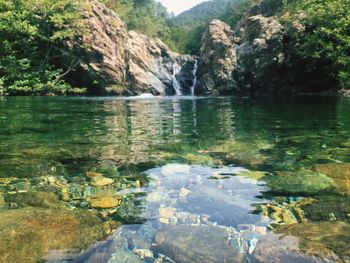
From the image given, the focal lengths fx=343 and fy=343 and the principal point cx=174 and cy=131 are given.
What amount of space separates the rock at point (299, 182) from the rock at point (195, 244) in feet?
4.71

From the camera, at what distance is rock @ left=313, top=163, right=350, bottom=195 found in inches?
159

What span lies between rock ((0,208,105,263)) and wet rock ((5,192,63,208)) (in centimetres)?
34

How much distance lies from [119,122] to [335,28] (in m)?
21.1

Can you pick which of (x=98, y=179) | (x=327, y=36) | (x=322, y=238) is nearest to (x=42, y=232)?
(x=98, y=179)

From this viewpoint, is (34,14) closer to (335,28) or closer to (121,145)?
(335,28)

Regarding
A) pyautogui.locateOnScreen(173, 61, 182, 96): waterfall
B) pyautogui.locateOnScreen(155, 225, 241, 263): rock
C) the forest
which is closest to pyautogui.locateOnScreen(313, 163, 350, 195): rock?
pyautogui.locateOnScreen(155, 225, 241, 263): rock

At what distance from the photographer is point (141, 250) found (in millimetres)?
2717

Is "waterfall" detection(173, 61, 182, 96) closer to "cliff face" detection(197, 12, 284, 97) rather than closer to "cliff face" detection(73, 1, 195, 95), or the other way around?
"cliff face" detection(73, 1, 195, 95)

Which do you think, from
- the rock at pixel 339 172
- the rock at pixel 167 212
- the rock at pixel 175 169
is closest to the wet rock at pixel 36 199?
the rock at pixel 167 212

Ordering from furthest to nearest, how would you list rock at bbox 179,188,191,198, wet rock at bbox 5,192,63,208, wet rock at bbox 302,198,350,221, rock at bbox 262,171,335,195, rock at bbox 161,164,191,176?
rock at bbox 161,164,191,176 < rock at bbox 262,171,335,195 < rock at bbox 179,188,191,198 < wet rock at bbox 5,192,63,208 < wet rock at bbox 302,198,350,221

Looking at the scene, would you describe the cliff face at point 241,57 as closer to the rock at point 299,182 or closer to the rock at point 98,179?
the rock at point 299,182

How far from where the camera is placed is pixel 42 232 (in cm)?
276

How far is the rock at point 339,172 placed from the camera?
4.05m

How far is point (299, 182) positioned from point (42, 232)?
3.05 metres
